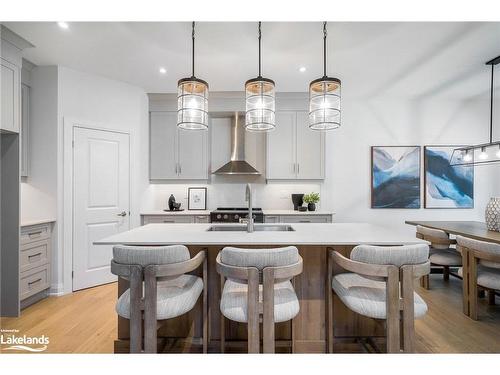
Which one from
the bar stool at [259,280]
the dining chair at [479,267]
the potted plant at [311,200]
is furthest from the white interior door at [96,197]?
the dining chair at [479,267]

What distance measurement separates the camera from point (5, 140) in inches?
97.6

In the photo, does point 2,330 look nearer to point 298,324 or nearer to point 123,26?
point 298,324

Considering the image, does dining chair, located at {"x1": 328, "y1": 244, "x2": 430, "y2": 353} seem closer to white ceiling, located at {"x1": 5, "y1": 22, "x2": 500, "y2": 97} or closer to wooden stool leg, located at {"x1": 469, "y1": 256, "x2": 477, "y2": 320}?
wooden stool leg, located at {"x1": 469, "y1": 256, "x2": 477, "y2": 320}

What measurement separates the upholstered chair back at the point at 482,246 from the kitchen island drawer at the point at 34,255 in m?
4.47

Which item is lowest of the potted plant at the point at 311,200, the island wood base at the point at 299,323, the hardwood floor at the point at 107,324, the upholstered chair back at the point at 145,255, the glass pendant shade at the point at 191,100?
the hardwood floor at the point at 107,324

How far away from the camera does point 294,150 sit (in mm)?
3965

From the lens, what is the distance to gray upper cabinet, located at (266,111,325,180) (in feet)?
13.0

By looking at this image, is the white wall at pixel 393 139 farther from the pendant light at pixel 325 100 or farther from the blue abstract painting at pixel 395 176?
the pendant light at pixel 325 100

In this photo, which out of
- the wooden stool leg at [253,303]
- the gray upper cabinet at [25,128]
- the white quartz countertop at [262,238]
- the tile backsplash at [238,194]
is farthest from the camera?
the tile backsplash at [238,194]

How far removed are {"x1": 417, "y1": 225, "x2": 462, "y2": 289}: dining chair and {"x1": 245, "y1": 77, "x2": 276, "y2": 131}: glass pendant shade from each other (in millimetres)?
2591

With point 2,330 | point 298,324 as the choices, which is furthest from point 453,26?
point 2,330

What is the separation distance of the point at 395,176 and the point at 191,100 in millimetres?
3704

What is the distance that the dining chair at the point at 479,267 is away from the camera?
2.20 m
